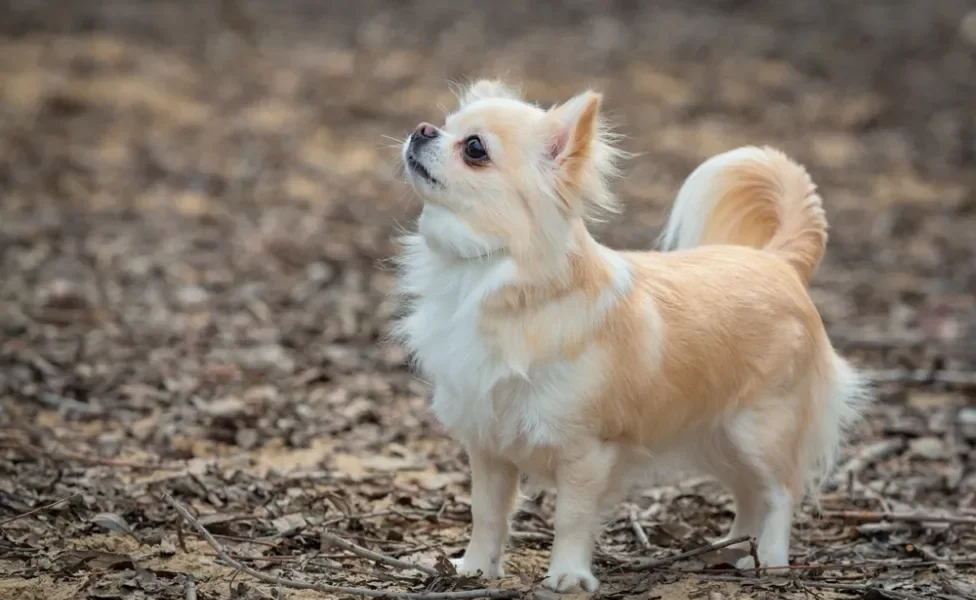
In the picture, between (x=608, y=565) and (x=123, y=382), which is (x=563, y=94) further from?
(x=608, y=565)

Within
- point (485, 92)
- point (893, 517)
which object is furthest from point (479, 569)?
point (893, 517)

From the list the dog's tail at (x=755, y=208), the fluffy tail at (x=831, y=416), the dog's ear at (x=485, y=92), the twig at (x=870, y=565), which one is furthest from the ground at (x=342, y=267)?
the dog's tail at (x=755, y=208)

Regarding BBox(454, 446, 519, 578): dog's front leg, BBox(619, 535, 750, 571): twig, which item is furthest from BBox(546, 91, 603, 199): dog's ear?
BBox(619, 535, 750, 571): twig

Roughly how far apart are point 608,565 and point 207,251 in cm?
524

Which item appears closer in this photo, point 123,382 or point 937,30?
point 123,382

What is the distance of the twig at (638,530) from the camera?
A: 4570 millimetres

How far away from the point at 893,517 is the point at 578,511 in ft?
4.99

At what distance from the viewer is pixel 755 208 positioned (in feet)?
15.5

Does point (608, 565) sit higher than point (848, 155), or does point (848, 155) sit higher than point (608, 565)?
point (848, 155)

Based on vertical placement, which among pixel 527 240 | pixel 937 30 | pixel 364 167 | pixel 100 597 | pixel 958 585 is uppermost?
pixel 937 30

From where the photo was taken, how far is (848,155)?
12266 millimetres

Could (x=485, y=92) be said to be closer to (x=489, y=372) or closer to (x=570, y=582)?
(x=489, y=372)

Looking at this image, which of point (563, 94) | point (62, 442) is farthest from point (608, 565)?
point (563, 94)

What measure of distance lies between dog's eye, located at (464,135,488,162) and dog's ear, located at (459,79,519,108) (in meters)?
0.35
